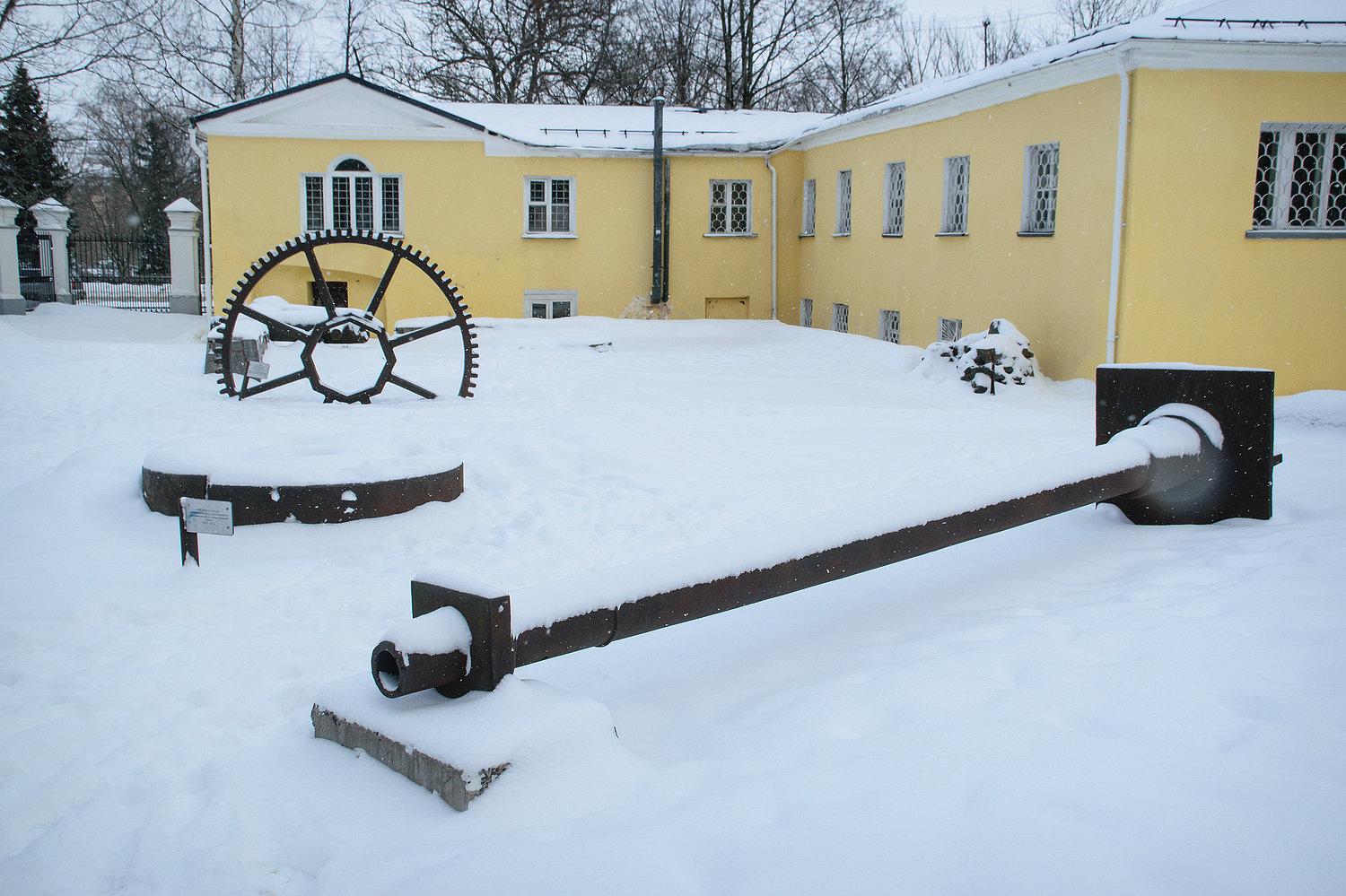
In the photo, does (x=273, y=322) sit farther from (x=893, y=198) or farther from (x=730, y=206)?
(x=730, y=206)

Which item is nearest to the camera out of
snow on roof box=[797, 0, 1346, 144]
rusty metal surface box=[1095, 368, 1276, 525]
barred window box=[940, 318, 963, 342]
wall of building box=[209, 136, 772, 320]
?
rusty metal surface box=[1095, 368, 1276, 525]

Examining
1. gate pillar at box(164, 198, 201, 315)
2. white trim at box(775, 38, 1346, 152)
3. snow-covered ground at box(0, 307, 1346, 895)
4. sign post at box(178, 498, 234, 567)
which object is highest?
white trim at box(775, 38, 1346, 152)

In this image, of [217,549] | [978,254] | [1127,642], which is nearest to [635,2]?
[978,254]

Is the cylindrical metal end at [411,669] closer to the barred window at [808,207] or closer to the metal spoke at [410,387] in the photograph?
the metal spoke at [410,387]

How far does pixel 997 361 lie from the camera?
41.9ft

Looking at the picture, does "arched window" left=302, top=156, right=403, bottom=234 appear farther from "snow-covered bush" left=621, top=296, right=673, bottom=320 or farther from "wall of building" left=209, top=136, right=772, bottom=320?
"snow-covered bush" left=621, top=296, right=673, bottom=320

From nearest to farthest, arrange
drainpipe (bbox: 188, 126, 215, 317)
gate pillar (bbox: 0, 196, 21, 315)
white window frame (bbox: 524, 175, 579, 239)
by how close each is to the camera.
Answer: drainpipe (bbox: 188, 126, 215, 317)
white window frame (bbox: 524, 175, 579, 239)
gate pillar (bbox: 0, 196, 21, 315)

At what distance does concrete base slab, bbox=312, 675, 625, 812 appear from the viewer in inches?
110

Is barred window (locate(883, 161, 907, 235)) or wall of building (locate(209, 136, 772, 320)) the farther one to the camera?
wall of building (locate(209, 136, 772, 320))

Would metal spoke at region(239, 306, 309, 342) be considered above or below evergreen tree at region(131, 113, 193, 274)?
below

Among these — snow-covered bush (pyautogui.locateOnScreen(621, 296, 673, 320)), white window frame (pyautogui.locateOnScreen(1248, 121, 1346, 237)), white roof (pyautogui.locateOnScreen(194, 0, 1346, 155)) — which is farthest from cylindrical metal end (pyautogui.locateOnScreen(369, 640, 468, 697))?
snow-covered bush (pyautogui.locateOnScreen(621, 296, 673, 320))

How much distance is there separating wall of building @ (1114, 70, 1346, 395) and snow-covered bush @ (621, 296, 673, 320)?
11639 millimetres

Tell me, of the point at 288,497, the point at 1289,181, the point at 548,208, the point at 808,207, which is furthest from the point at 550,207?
the point at 288,497

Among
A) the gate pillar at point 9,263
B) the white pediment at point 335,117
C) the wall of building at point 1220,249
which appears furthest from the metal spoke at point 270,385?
the gate pillar at point 9,263
